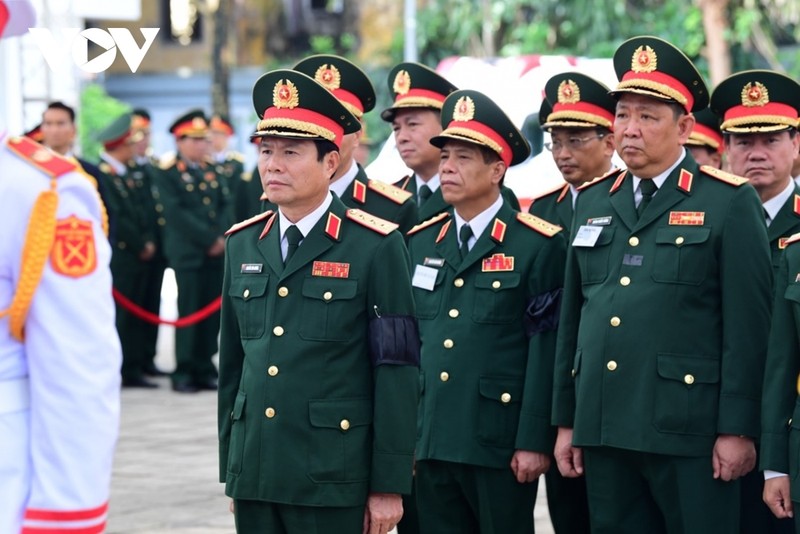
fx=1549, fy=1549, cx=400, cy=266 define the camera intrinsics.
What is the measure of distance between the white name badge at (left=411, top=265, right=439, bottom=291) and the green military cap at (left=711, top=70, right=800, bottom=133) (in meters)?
1.36

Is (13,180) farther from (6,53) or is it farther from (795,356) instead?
(6,53)

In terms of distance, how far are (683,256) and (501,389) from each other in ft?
2.94

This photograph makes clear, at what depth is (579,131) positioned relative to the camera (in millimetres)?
6711

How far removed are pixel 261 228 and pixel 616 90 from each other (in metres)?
1.34

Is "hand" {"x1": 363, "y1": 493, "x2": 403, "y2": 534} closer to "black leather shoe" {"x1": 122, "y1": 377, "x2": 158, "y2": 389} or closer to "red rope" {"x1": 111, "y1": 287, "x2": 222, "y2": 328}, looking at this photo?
"red rope" {"x1": 111, "y1": 287, "x2": 222, "y2": 328}

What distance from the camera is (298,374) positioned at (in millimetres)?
4727

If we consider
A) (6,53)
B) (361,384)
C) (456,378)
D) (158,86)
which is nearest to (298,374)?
(361,384)

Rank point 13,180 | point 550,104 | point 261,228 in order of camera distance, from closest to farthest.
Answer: point 13,180 < point 261,228 < point 550,104

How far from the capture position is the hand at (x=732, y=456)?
5039 millimetres

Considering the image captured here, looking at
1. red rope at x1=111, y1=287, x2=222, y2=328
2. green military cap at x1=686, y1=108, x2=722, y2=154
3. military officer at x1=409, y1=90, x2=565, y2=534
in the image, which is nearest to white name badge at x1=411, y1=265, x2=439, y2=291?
military officer at x1=409, y1=90, x2=565, y2=534

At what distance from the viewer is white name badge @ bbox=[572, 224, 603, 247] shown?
540 centimetres

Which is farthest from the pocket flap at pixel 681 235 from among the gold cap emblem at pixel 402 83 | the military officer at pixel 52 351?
the military officer at pixel 52 351

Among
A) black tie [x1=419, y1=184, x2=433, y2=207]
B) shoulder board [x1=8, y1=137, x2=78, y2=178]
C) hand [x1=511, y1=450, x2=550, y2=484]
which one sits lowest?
hand [x1=511, y1=450, x2=550, y2=484]

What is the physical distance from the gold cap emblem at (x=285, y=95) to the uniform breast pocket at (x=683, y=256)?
1.33m
